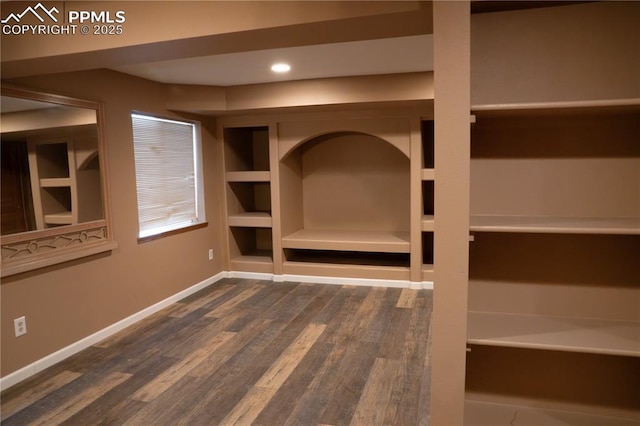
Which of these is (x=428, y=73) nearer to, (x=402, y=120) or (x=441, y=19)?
(x=402, y=120)

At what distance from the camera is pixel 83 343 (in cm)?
333

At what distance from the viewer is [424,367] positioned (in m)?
2.93

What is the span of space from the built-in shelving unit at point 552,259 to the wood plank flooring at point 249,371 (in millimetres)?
731

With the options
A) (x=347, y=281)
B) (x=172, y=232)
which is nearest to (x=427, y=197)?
(x=347, y=281)

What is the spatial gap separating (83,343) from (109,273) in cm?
58

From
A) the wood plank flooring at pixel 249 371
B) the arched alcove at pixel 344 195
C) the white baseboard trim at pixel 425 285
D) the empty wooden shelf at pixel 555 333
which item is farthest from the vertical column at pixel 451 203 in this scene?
the arched alcove at pixel 344 195

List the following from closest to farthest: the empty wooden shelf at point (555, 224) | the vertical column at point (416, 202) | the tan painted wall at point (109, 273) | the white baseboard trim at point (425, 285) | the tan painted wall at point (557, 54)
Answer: the empty wooden shelf at point (555, 224) < the tan painted wall at point (557, 54) < the tan painted wall at point (109, 273) < the vertical column at point (416, 202) < the white baseboard trim at point (425, 285)

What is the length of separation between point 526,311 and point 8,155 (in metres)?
3.18

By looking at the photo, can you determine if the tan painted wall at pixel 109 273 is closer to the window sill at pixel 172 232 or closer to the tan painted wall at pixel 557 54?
the window sill at pixel 172 232

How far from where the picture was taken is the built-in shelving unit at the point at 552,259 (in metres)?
1.72

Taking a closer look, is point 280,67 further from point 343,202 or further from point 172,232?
point 343,202

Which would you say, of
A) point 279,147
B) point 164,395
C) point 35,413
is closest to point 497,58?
point 164,395

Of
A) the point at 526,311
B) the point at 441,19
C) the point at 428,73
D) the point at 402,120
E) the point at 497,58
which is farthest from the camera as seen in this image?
the point at 402,120

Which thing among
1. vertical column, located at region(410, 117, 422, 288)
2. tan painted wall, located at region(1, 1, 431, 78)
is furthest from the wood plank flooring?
tan painted wall, located at region(1, 1, 431, 78)
